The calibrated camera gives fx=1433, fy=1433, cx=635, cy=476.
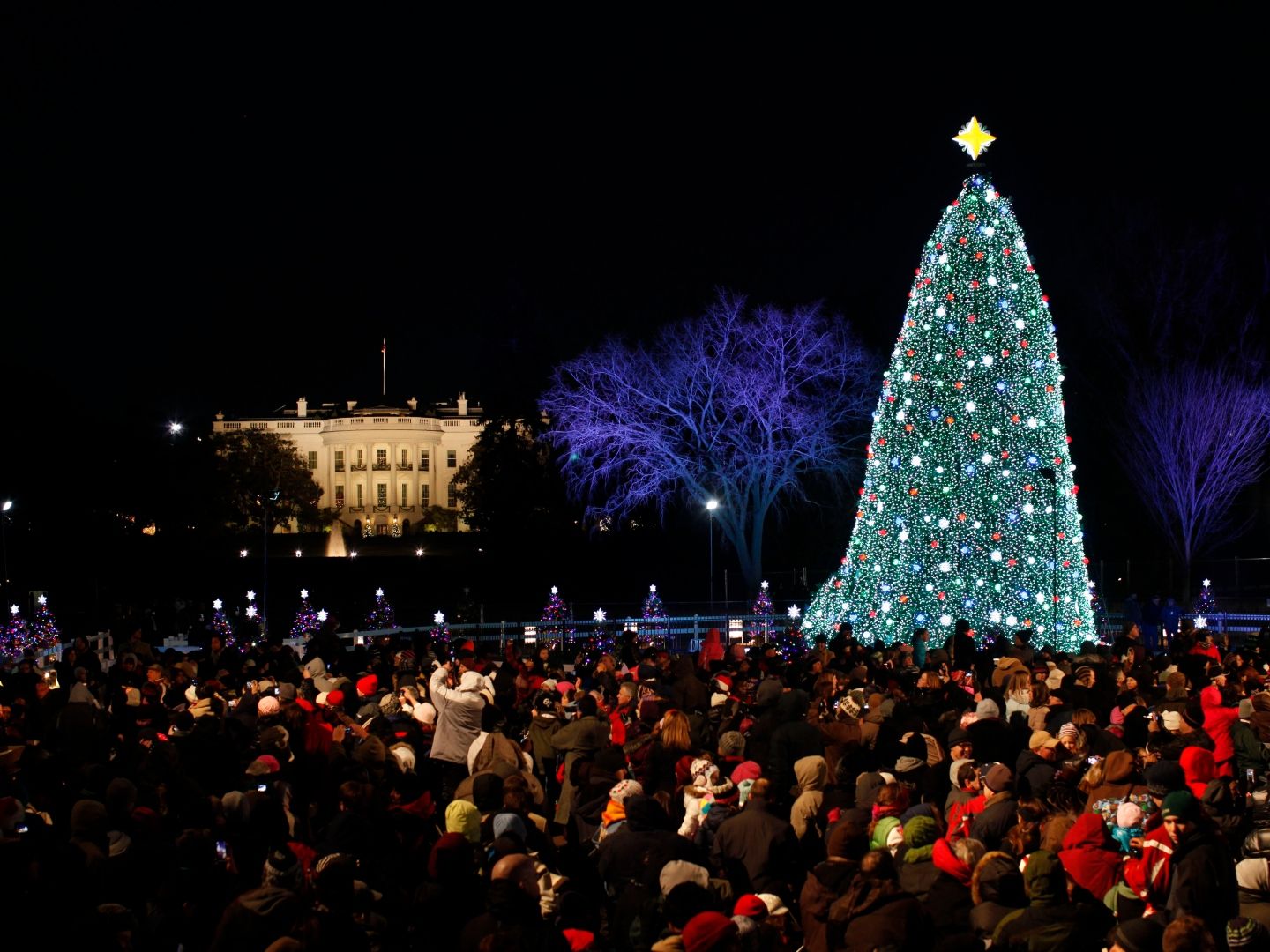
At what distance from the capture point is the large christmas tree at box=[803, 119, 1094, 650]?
22.5m

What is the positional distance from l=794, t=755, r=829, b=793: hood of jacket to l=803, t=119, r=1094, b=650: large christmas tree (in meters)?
12.9

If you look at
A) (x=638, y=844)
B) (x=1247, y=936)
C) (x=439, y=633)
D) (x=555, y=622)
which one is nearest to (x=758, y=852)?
(x=638, y=844)

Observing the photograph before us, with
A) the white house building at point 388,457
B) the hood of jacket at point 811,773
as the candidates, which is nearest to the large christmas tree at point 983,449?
the hood of jacket at point 811,773

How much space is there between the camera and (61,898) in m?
7.25

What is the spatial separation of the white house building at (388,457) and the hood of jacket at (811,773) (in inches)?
4848

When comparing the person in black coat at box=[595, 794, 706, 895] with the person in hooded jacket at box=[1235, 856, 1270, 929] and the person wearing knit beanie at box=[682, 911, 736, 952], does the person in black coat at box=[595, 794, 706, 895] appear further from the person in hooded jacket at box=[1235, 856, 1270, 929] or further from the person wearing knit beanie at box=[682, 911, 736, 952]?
the person in hooded jacket at box=[1235, 856, 1270, 929]

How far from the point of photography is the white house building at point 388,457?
5295 inches

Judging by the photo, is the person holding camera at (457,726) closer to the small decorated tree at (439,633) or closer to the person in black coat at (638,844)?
the person in black coat at (638,844)

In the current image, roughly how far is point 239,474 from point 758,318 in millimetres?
62887

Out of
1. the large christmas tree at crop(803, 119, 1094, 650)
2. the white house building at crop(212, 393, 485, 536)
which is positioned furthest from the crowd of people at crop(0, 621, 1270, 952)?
the white house building at crop(212, 393, 485, 536)

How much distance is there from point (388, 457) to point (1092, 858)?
427ft

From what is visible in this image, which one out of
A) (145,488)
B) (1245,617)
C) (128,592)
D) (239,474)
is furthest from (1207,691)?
(239,474)

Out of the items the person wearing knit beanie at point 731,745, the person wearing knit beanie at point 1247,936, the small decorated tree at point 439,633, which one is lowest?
the person wearing knit beanie at point 1247,936

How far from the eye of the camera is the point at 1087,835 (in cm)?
791
